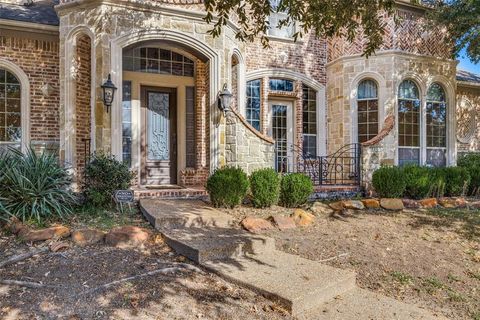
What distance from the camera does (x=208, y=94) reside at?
26.6ft

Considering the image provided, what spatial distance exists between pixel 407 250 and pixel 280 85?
6.63 meters

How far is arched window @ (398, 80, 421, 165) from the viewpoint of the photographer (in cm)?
1073

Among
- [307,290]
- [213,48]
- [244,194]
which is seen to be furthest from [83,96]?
[307,290]

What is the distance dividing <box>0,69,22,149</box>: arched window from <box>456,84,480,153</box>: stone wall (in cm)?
1303

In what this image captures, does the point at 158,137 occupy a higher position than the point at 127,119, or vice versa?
the point at 127,119

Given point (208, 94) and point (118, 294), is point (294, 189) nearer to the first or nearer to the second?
point (208, 94)

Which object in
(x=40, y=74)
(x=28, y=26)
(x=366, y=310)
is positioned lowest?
(x=366, y=310)

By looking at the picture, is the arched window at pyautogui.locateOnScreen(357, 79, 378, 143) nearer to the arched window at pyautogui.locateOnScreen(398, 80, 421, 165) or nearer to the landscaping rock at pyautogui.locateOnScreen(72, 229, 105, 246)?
the arched window at pyautogui.locateOnScreen(398, 80, 421, 165)

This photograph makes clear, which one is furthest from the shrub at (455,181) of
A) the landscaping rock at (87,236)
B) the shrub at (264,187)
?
the landscaping rock at (87,236)

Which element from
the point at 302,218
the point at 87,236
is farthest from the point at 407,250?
the point at 87,236

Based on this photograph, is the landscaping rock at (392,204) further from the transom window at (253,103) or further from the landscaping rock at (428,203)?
the transom window at (253,103)

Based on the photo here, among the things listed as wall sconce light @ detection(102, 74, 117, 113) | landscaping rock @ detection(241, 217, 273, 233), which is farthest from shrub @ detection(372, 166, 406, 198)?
wall sconce light @ detection(102, 74, 117, 113)

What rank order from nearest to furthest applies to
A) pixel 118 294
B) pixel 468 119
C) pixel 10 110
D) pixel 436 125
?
pixel 118 294 < pixel 10 110 < pixel 436 125 < pixel 468 119

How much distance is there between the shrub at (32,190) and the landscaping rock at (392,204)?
6146 millimetres
